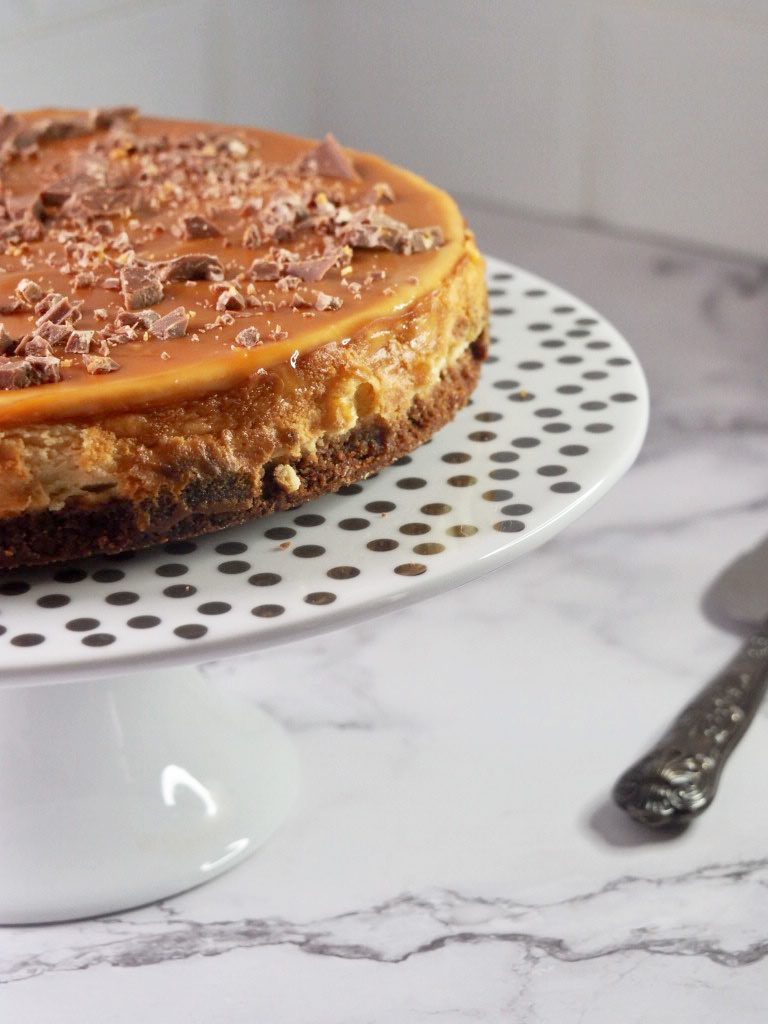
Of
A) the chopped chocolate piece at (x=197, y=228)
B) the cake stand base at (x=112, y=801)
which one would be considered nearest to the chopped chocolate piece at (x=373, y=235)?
the chopped chocolate piece at (x=197, y=228)

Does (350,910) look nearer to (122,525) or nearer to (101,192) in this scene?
(122,525)

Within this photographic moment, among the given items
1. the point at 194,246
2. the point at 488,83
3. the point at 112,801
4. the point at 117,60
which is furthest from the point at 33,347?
the point at 488,83

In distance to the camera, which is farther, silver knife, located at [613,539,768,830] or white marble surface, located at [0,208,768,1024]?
silver knife, located at [613,539,768,830]

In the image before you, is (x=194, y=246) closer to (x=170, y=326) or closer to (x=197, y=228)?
(x=197, y=228)

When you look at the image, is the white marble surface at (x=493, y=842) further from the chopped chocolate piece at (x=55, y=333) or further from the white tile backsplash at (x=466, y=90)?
the white tile backsplash at (x=466, y=90)

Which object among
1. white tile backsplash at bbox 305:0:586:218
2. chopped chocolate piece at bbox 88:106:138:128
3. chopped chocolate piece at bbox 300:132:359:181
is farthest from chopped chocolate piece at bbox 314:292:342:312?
white tile backsplash at bbox 305:0:586:218

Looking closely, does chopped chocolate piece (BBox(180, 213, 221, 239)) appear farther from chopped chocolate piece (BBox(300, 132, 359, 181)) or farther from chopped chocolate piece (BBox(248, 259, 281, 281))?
chopped chocolate piece (BBox(300, 132, 359, 181))

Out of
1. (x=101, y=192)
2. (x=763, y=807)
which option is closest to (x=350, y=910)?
(x=763, y=807)
